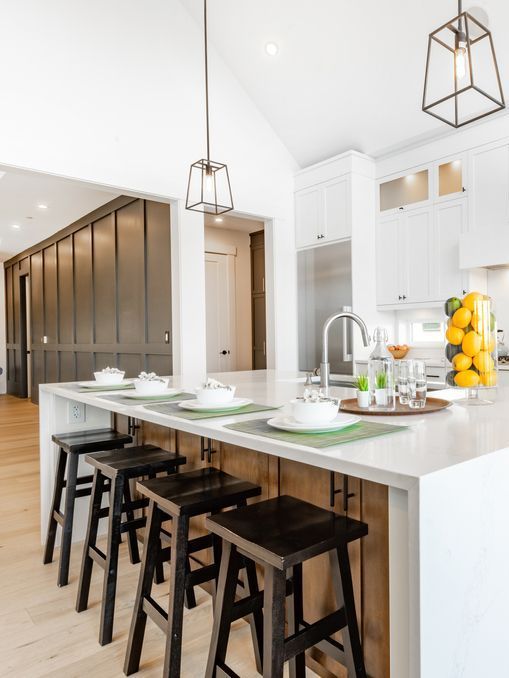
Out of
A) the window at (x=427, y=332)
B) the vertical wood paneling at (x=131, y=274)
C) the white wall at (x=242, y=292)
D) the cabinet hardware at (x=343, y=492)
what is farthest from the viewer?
the white wall at (x=242, y=292)

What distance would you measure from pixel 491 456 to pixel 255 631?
1026 mm

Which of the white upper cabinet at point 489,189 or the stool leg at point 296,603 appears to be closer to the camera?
the stool leg at point 296,603

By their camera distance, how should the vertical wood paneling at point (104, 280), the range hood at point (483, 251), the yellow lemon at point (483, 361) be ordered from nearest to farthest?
the yellow lemon at point (483, 361), the range hood at point (483, 251), the vertical wood paneling at point (104, 280)

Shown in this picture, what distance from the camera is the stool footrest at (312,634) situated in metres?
1.23

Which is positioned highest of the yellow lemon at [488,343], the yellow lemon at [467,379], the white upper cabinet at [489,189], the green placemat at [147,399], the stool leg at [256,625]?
the white upper cabinet at [489,189]

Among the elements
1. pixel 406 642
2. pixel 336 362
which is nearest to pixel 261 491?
pixel 406 642

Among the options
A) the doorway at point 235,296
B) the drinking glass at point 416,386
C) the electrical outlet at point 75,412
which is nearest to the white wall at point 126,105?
the electrical outlet at point 75,412

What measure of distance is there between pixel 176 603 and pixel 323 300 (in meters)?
3.72

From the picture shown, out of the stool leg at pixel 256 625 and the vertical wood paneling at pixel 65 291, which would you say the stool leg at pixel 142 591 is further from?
the vertical wood paneling at pixel 65 291

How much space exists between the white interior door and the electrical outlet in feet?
13.0

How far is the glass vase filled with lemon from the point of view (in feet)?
5.50

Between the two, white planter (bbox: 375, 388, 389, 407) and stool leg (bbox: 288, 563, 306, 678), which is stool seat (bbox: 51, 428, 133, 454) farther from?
white planter (bbox: 375, 388, 389, 407)

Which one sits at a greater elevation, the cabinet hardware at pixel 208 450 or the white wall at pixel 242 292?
the white wall at pixel 242 292

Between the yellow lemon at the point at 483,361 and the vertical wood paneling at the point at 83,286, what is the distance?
18.6ft
